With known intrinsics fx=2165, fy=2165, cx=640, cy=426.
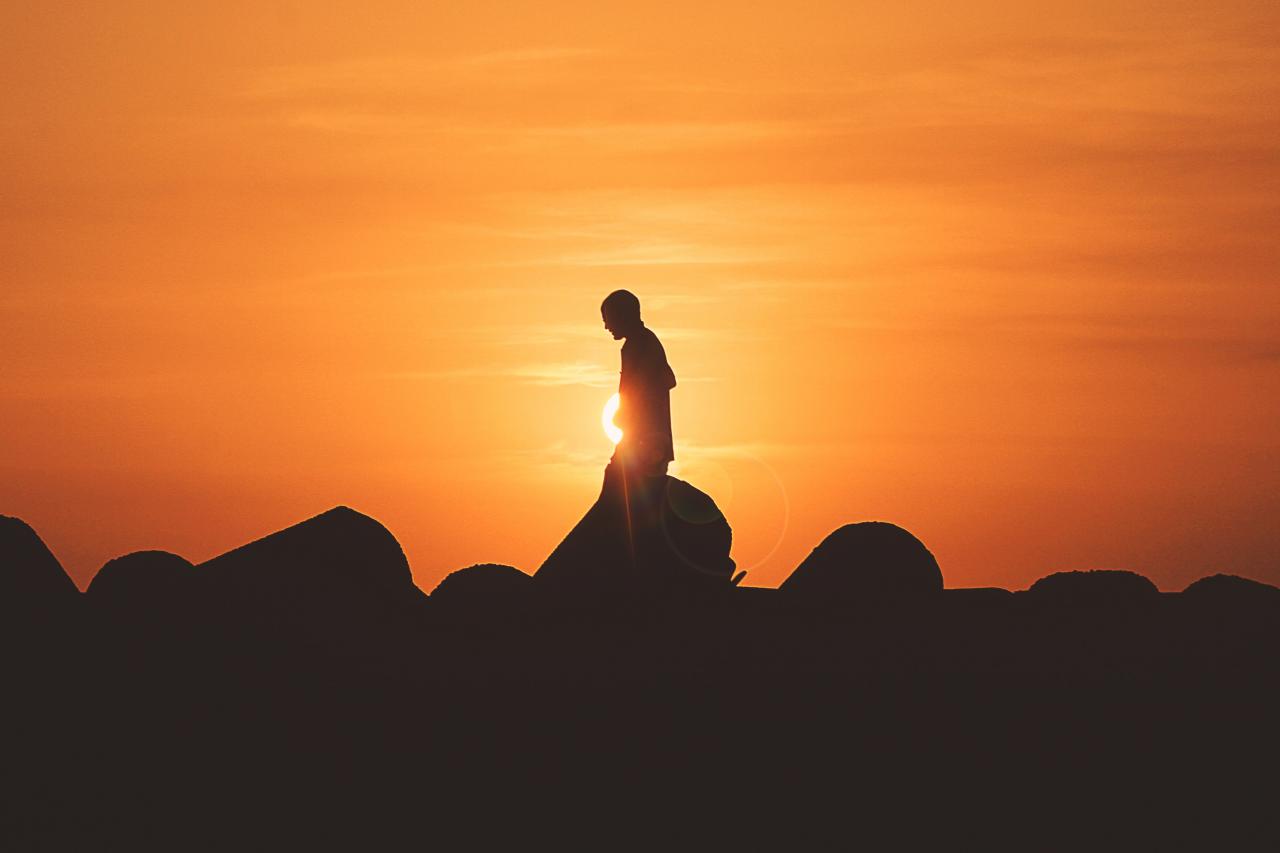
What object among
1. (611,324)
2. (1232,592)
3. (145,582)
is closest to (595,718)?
(611,324)

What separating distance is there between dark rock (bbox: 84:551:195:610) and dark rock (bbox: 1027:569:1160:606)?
925cm

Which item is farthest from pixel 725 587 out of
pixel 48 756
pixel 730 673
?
pixel 48 756

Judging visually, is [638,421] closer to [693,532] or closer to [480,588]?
[693,532]

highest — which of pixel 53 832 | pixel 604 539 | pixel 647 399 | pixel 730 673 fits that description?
pixel 647 399

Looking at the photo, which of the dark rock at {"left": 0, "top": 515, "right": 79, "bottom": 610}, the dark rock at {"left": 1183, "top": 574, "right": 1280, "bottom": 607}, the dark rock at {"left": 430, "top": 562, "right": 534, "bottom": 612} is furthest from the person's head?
the dark rock at {"left": 1183, "top": 574, "right": 1280, "bottom": 607}

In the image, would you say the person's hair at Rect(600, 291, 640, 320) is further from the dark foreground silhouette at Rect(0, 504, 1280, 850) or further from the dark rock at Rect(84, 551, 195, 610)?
the dark rock at Rect(84, 551, 195, 610)

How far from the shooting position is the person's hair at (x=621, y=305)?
19.4 meters

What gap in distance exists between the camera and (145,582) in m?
20.6

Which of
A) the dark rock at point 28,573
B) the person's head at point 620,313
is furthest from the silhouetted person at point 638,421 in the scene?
the dark rock at point 28,573

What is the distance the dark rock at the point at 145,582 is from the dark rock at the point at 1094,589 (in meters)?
9.25

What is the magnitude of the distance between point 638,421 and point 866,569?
176 inches

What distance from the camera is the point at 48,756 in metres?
19.4

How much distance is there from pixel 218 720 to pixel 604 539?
3890 mm

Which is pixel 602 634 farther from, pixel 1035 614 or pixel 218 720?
pixel 1035 614
